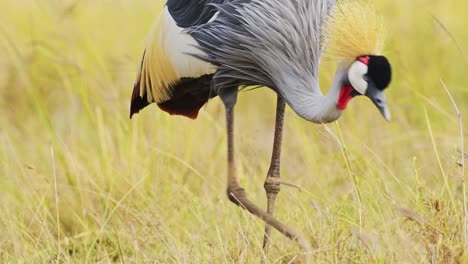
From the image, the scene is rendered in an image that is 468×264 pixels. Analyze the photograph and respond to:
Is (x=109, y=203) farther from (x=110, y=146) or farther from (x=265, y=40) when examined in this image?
(x=265, y=40)

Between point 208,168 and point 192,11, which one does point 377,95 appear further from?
point 208,168

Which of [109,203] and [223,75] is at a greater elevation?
[223,75]

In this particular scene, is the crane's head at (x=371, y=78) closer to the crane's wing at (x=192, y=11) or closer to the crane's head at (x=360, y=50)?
the crane's head at (x=360, y=50)

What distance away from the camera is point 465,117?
4.69 metres

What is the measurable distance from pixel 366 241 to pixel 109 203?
4.62ft

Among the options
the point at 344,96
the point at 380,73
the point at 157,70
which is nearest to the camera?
the point at 380,73

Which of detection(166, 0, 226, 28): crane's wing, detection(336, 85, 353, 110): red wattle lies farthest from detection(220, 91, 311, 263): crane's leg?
detection(336, 85, 353, 110): red wattle

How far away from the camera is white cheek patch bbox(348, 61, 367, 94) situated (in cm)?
278

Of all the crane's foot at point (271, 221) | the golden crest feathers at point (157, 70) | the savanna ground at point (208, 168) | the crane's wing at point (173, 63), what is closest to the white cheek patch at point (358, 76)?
the savanna ground at point (208, 168)

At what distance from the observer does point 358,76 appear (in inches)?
110

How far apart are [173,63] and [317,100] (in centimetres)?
62

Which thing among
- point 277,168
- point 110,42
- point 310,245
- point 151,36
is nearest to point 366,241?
point 310,245

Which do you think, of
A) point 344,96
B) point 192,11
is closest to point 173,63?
point 192,11

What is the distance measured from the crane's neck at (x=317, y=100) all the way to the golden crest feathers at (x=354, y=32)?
0.18 feet
